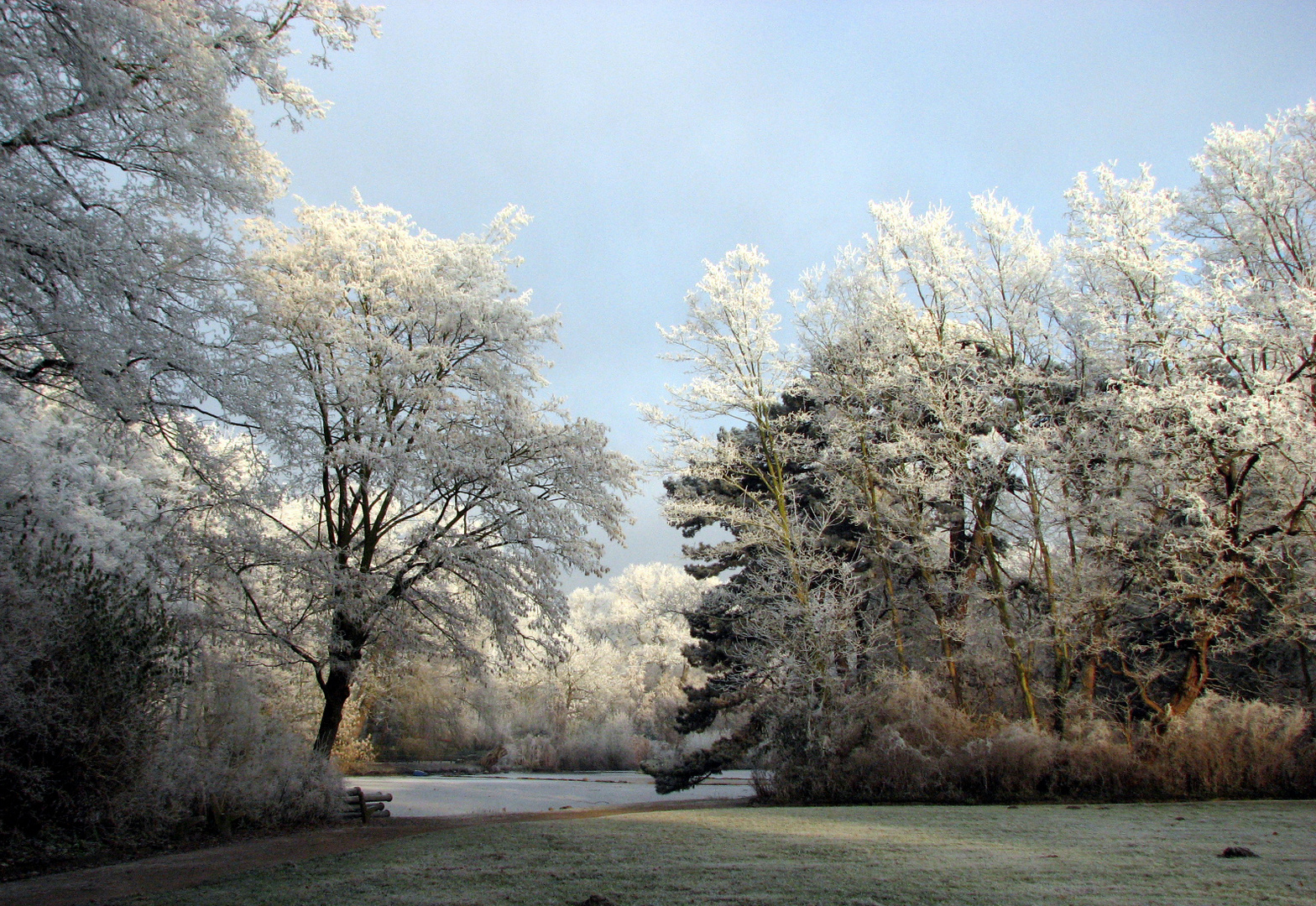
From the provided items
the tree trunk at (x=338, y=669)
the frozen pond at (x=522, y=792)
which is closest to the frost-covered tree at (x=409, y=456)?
the tree trunk at (x=338, y=669)

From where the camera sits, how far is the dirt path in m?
6.00

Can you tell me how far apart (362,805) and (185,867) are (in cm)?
534

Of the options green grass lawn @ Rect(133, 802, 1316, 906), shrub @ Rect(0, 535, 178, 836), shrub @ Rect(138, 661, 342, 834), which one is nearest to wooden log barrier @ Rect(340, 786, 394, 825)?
shrub @ Rect(138, 661, 342, 834)

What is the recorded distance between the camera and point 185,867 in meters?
7.57

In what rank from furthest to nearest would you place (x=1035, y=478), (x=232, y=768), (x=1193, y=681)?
(x=1035, y=478) < (x=1193, y=681) < (x=232, y=768)

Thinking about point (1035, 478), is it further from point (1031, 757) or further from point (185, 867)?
point (185, 867)

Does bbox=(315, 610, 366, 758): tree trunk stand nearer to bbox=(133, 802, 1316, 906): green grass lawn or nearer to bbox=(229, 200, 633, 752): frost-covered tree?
bbox=(229, 200, 633, 752): frost-covered tree

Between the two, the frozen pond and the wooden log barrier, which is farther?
the frozen pond

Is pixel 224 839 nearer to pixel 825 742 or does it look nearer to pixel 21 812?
pixel 21 812

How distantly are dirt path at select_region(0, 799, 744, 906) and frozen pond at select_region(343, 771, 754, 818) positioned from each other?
14.3ft

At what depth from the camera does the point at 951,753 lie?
1320 centimetres

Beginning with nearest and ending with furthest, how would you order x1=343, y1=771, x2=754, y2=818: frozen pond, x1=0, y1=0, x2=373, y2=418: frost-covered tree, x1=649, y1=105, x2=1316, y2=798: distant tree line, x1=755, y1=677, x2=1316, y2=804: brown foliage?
x1=0, y1=0, x2=373, y2=418: frost-covered tree → x1=755, y1=677, x2=1316, y2=804: brown foliage → x1=649, y1=105, x2=1316, y2=798: distant tree line → x1=343, y1=771, x2=754, y2=818: frozen pond

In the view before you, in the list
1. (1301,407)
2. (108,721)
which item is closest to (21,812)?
(108,721)

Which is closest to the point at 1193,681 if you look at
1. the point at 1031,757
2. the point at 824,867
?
the point at 1031,757
